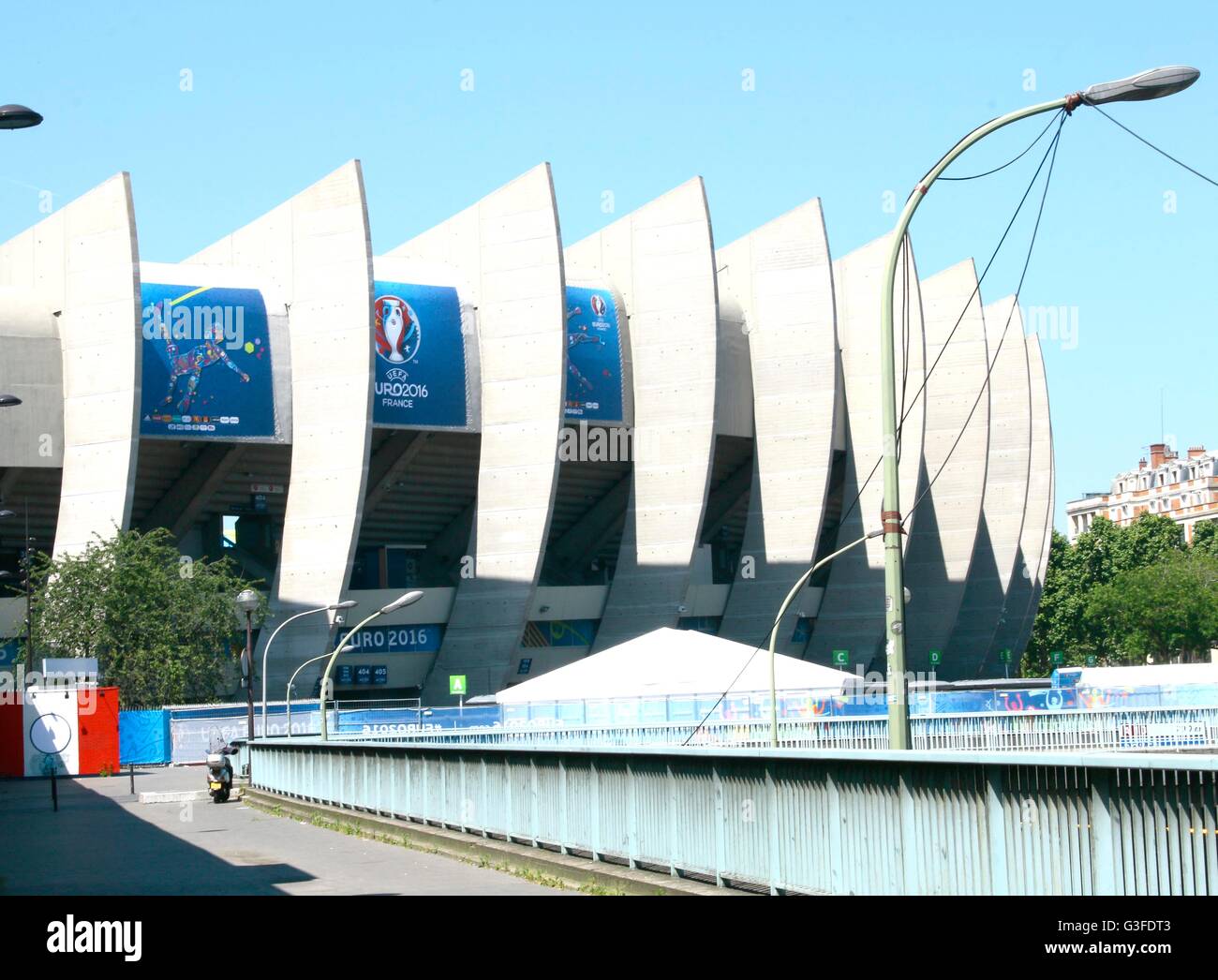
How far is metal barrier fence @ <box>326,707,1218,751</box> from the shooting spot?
29.0 m

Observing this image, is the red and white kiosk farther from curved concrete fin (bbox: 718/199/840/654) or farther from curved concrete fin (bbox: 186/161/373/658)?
curved concrete fin (bbox: 718/199/840/654)

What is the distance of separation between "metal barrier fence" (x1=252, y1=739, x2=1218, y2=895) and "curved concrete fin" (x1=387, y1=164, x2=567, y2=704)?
36.8 meters

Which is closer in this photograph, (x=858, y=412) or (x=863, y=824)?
(x=863, y=824)

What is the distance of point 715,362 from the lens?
2185 inches

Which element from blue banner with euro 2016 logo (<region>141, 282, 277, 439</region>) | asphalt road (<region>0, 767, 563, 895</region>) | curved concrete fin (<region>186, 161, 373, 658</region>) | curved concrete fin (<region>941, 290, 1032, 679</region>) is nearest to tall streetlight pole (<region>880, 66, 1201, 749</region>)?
asphalt road (<region>0, 767, 563, 895</region>)

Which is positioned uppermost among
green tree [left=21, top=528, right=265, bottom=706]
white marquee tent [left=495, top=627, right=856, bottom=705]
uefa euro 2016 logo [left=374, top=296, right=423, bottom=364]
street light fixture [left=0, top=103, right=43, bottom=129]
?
uefa euro 2016 logo [left=374, top=296, right=423, bottom=364]

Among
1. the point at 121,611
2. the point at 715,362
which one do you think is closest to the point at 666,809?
the point at 121,611

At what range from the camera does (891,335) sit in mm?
13539

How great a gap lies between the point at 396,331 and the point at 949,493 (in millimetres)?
31773

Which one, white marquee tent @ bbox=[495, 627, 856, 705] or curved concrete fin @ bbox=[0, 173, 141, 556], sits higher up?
curved concrete fin @ bbox=[0, 173, 141, 556]

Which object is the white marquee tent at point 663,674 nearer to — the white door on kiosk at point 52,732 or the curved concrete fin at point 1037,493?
the white door on kiosk at point 52,732

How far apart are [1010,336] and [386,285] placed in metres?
40.2
